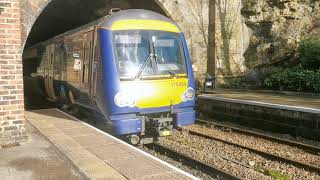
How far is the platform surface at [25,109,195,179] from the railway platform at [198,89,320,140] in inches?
217

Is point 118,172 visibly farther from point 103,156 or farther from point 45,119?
point 45,119

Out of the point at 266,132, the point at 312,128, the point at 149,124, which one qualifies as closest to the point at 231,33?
the point at 266,132

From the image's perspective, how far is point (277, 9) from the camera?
64.0 ft

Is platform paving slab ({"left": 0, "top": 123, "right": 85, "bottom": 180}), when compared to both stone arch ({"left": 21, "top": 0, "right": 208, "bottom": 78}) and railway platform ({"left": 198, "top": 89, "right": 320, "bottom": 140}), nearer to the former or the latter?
railway platform ({"left": 198, "top": 89, "right": 320, "bottom": 140})

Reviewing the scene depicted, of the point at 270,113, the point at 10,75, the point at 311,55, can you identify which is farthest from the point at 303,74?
the point at 10,75

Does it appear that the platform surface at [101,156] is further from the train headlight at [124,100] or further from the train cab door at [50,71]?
the train cab door at [50,71]

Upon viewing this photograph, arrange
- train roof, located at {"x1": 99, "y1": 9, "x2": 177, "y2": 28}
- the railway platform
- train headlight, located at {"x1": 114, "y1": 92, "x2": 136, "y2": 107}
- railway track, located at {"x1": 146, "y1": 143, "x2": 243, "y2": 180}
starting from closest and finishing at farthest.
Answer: railway track, located at {"x1": 146, "y1": 143, "x2": 243, "y2": 180} → train headlight, located at {"x1": 114, "y1": 92, "x2": 136, "y2": 107} → train roof, located at {"x1": 99, "y1": 9, "x2": 177, "y2": 28} → the railway platform

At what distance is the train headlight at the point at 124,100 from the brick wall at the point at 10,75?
2.09 metres

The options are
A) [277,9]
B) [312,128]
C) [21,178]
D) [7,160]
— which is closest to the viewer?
[21,178]

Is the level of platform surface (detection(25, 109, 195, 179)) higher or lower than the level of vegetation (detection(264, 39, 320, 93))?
lower

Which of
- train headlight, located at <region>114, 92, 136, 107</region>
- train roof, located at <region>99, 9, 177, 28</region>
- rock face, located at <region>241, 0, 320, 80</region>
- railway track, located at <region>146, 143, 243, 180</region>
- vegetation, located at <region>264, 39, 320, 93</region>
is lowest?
railway track, located at <region>146, 143, 243, 180</region>

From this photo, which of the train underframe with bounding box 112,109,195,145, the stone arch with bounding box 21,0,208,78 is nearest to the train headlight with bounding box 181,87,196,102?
the train underframe with bounding box 112,109,195,145

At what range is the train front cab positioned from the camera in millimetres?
7578

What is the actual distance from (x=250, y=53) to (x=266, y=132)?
9.02 m
